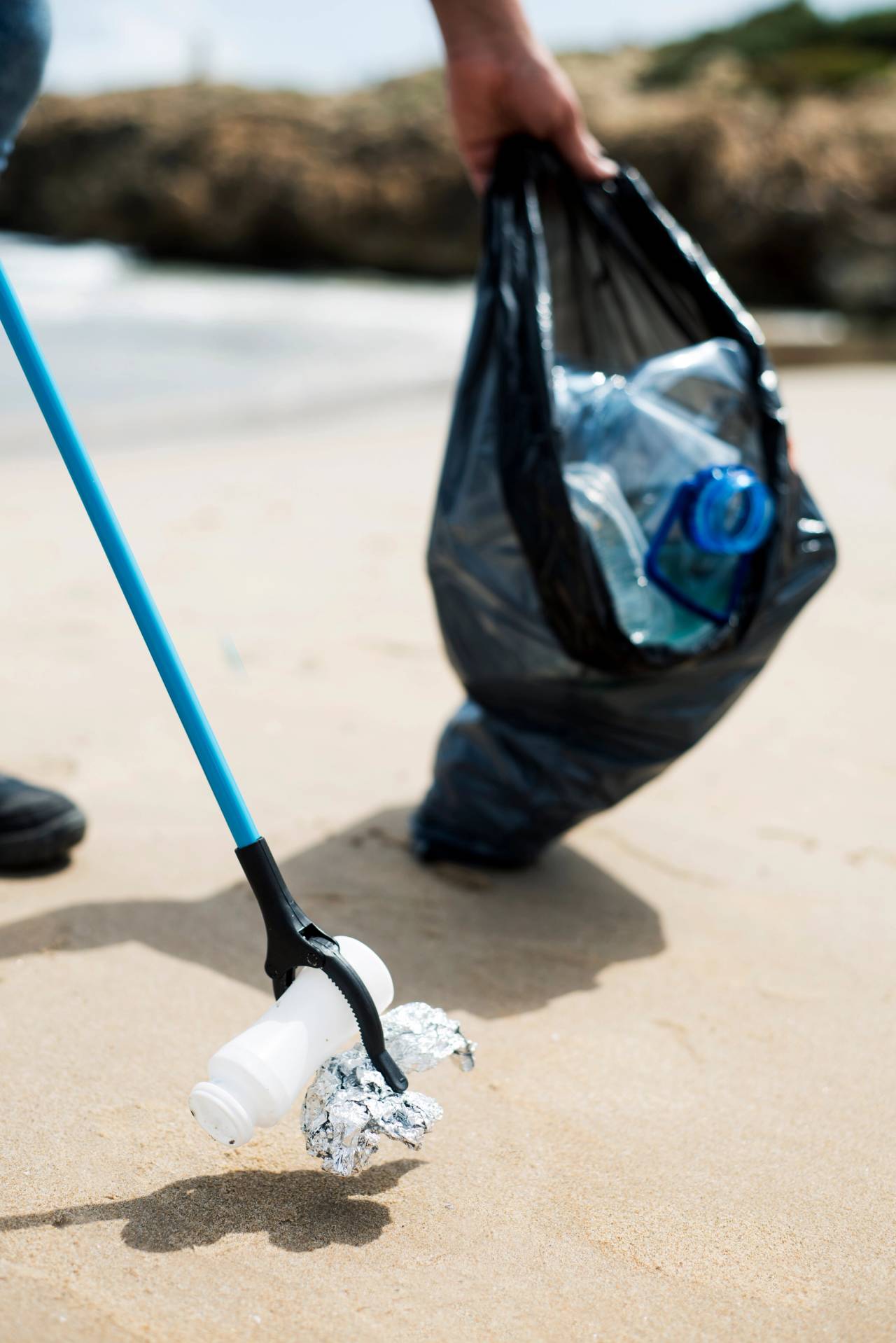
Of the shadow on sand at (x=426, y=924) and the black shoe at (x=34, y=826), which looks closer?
the shadow on sand at (x=426, y=924)

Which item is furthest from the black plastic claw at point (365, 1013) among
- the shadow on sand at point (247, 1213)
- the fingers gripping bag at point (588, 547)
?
the fingers gripping bag at point (588, 547)

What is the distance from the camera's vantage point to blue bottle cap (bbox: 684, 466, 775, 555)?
141cm

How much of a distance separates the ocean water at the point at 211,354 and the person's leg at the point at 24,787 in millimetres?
3156

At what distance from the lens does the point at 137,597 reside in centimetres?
103

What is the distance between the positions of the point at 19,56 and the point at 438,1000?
1201mm

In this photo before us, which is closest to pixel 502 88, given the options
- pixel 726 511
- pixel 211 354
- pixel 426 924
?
pixel 726 511

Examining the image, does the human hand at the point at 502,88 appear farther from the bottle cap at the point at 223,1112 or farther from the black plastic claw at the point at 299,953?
the bottle cap at the point at 223,1112

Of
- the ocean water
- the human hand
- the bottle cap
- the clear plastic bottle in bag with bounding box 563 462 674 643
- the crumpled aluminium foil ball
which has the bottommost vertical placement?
the ocean water

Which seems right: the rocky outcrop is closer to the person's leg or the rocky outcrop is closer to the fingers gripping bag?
the fingers gripping bag

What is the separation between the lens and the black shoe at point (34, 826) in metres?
1.51

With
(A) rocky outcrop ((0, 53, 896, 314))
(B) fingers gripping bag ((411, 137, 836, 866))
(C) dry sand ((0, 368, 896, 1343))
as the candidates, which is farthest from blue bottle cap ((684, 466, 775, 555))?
(A) rocky outcrop ((0, 53, 896, 314))

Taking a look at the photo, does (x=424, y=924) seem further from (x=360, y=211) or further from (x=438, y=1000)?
(x=360, y=211)

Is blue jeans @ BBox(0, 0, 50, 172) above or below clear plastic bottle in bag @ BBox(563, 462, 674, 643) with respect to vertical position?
above

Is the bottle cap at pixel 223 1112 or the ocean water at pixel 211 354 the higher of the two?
the bottle cap at pixel 223 1112
